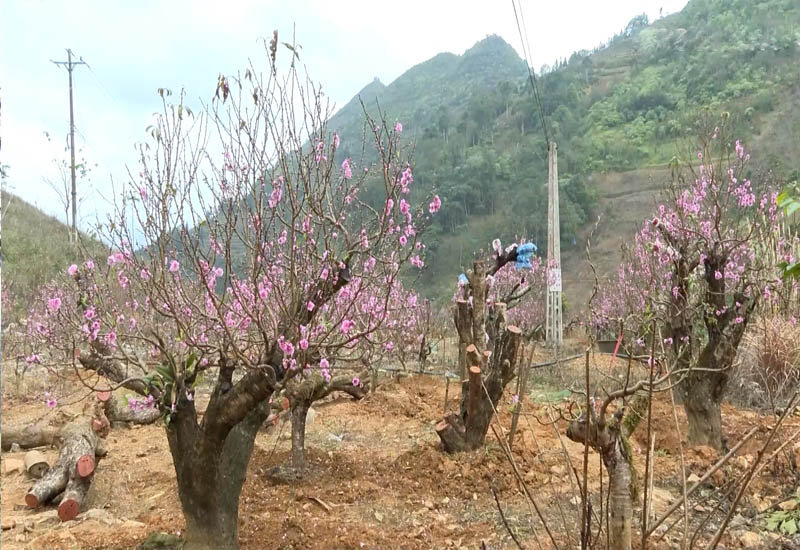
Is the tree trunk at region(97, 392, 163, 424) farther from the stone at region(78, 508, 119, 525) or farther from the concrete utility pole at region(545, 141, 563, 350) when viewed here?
the concrete utility pole at region(545, 141, 563, 350)

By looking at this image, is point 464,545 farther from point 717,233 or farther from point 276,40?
point 717,233

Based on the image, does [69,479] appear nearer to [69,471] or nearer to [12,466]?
[69,471]

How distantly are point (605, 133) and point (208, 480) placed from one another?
4282 cm

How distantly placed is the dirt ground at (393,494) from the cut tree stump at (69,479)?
120 millimetres

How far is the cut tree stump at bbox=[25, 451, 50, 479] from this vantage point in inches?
211

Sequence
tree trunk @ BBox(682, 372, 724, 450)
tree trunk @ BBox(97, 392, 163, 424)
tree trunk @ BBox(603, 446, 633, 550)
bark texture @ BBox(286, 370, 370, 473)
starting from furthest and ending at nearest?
1. tree trunk @ BBox(97, 392, 163, 424)
2. tree trunk @ BBox(682, 372, 724, 450)
3. bark texture @ BBox(286, 370, 370, 473)
4. tree trunk @ BBox(603, 446, 633, 550)

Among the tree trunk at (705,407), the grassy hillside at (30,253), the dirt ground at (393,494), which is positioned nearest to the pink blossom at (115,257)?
the dirt ground at (393,494)

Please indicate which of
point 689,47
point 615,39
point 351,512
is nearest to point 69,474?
point 351,512

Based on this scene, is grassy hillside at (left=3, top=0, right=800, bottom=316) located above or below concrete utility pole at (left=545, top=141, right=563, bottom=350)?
above

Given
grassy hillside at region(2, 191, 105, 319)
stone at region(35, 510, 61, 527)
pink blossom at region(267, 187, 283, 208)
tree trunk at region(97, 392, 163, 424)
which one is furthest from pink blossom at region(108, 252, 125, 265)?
grassy hillside at region(2, 191, 105, 319)

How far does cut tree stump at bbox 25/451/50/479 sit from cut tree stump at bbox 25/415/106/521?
22.0 inches

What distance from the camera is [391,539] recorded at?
354cm

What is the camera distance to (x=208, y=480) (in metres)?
3.09

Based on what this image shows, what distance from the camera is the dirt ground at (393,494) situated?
3535mm
